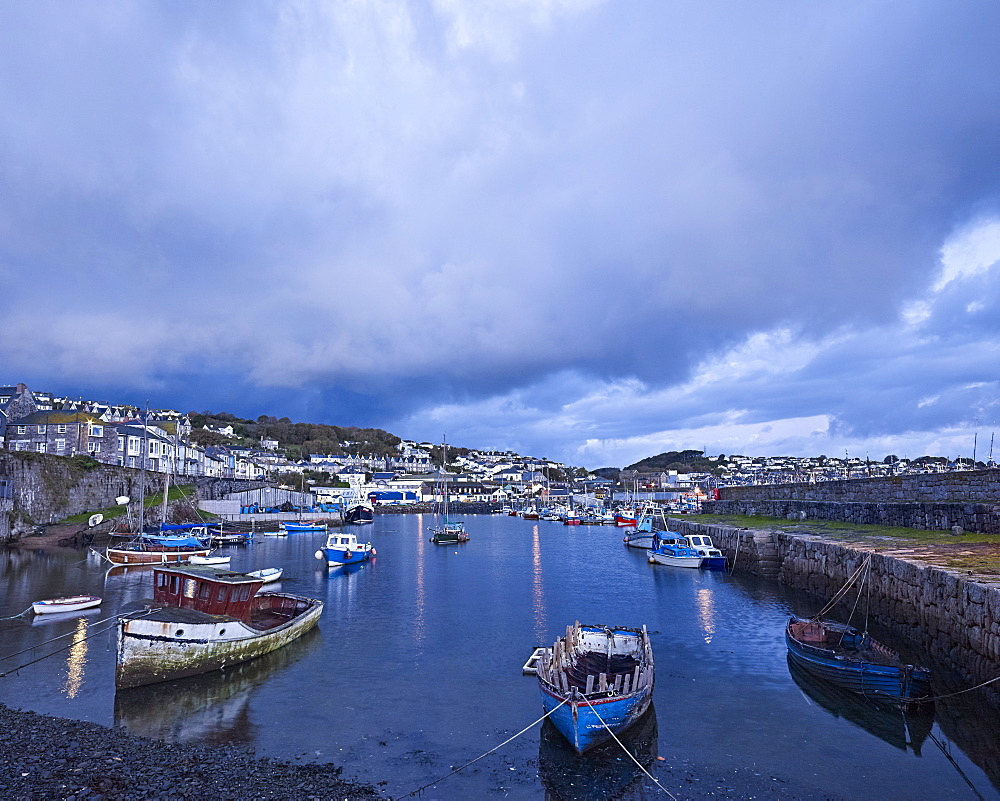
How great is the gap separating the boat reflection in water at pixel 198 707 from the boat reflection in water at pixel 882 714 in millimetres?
17464

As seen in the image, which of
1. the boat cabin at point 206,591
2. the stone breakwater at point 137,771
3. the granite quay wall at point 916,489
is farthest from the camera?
the granite quay wall at point 916,489

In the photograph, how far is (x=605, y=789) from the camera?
14.2 meters

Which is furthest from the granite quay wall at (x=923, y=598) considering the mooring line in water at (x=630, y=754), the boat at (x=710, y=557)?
the boat at (x=710, y=557)

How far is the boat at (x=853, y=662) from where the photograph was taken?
18.2 meters

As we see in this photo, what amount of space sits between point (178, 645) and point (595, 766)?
47.6 feet

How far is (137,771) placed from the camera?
1420 centimetres

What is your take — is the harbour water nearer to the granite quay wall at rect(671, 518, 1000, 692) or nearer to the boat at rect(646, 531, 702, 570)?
the granite quay wall at rect(671, 518, 1000, 692)

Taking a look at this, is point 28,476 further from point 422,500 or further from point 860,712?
point 422,500

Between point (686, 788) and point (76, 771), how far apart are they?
548 inches

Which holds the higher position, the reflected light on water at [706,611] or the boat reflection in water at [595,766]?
the boat reflection in water at [595,766]

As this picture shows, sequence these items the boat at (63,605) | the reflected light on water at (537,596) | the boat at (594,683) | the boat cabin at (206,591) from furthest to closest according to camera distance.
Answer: the boat at (63,605)
the reflected light on water at (537,596)
the boat cabin at (206,591)
the boat at (594,683)

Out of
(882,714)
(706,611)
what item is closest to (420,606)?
(706,611)

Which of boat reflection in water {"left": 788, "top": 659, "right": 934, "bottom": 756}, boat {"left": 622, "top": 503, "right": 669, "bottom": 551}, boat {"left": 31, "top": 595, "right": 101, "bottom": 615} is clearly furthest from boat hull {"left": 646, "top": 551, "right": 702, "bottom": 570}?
boat {"left": 31, "top": 595, "right": 101, "bottom": 615}

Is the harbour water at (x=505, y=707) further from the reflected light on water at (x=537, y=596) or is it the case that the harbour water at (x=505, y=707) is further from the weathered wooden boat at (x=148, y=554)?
the weathered wooden boat at (x=148, y=554)
